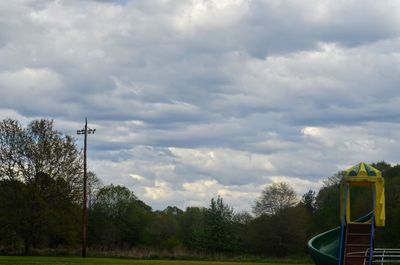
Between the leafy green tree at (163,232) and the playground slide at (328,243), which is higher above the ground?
the playground slide at (328,243)

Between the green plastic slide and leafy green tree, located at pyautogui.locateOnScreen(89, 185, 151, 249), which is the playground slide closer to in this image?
the green plastic slide

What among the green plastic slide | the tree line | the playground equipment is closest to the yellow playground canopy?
the playground equipment

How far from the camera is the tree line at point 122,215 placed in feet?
194

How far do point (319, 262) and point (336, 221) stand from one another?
2203 inches

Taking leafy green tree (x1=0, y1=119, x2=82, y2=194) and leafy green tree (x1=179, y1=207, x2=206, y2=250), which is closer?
leafy green tree (x1=0, y1=119, x2=82, y2=194)

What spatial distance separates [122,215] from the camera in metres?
97.8

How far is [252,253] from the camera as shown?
269ft

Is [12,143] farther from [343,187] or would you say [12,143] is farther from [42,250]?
[343,187]

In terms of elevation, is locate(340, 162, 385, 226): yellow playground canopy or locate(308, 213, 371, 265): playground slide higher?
locate(340, 162, 385, 226): yellow playground canopy

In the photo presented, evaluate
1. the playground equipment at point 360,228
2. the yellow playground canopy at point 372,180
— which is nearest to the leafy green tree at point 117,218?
the playground equipment at point 360,228

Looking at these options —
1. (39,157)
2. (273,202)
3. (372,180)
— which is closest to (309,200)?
(273,202)

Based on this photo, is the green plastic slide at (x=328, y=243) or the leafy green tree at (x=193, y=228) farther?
the leafy green tree at (x=193, y=228)

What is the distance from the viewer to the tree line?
194ft

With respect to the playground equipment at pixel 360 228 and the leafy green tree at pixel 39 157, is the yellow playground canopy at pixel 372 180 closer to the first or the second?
the playground equipment at pixel 360 228
